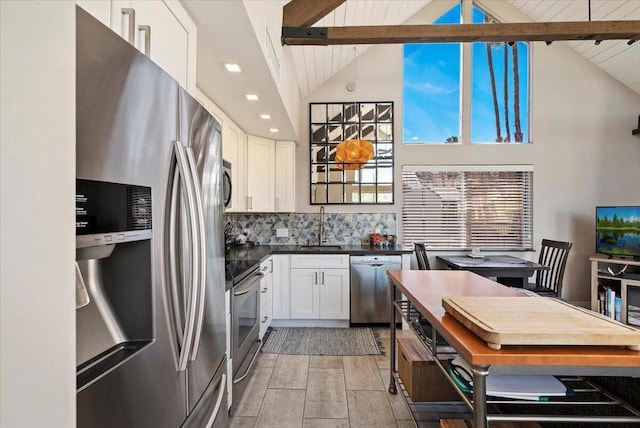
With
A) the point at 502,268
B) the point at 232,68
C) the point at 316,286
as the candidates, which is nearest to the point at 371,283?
the point at 316,286

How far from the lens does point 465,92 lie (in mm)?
4754

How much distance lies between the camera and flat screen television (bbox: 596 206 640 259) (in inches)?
158

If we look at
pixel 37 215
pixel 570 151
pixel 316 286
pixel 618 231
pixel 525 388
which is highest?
pixel 570 151

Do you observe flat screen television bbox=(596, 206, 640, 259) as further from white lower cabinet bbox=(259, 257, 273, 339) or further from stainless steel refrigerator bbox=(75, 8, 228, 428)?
stainless steel refrigerator bbox=(75, 8, 228, 428)

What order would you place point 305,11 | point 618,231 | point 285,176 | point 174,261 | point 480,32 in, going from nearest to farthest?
point 174,261
point 305,11
point 480,32
point 618,231
point 285,176

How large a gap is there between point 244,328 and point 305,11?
2587mm

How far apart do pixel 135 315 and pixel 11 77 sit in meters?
0.70

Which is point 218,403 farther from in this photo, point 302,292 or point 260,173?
point 260,173

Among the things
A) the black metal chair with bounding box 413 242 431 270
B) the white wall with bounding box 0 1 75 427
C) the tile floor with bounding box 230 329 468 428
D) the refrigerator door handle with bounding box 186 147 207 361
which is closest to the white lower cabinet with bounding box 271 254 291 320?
the tile floor with bounding box 230 329 468 428

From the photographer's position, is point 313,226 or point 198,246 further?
point 313,226

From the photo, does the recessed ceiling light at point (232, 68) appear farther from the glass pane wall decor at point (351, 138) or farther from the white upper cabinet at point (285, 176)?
the glass pane wall decor at point (351, 138)

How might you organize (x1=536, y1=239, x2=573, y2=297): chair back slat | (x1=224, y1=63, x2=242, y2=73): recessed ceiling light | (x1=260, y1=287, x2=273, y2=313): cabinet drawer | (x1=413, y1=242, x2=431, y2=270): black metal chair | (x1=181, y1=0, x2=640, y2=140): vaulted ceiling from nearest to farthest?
(x1=181, y1=0, x2=640, y2=140): vaulted ceiling
(x1=224, y1=63, x2=242, y2=73): recessed ceiling light
(x1=260, y1=287, x2=273, y2=313): cabinet drawer
(x1=413, y1=242, x2=431, y2=270): black metal chair
(x1=536, y1=239, x2=573, y2=297): chair back slat

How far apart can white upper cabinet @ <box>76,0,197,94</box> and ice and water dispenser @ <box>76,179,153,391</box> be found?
1.76ft

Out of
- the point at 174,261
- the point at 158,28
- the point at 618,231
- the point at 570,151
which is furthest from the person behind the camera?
the point at 570,151
